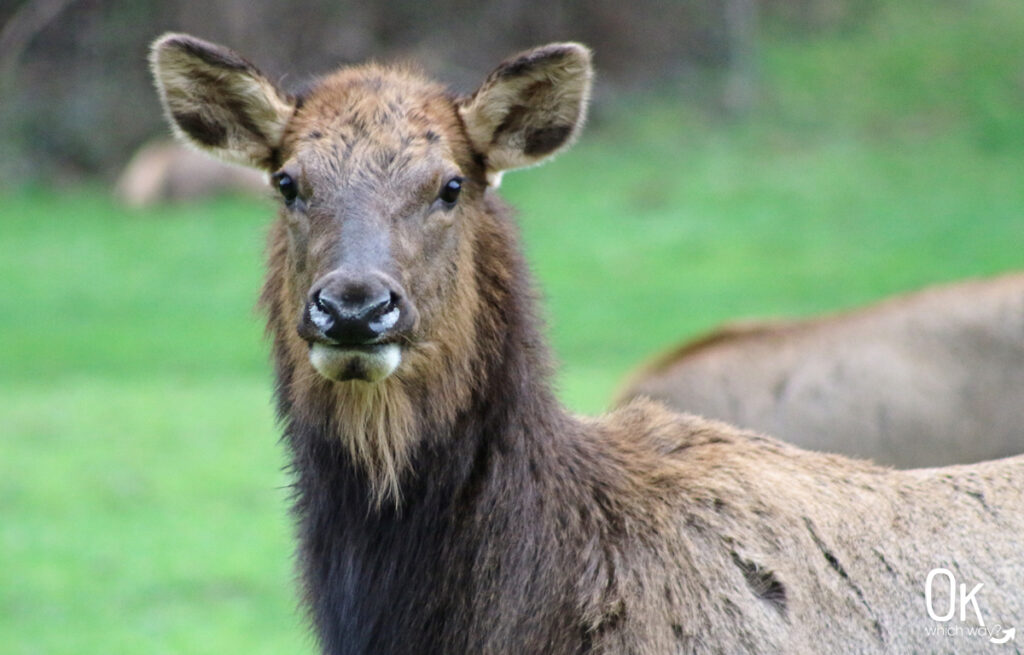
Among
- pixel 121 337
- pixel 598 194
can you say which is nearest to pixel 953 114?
pixel 598 194

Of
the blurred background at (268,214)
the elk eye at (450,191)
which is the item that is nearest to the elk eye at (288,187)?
the elk eye at (450,191)

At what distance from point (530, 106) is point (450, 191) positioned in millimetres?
674

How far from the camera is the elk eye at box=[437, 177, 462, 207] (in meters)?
6.37

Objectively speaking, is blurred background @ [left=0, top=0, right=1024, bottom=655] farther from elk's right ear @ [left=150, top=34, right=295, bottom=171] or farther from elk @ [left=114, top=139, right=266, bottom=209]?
elk's right ear @ [left=150, top=34, right=295, bottom=171]

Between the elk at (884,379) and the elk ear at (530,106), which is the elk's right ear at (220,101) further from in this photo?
the elk at (884,379)

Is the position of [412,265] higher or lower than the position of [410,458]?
higher

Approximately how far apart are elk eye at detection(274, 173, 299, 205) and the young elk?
0.02m

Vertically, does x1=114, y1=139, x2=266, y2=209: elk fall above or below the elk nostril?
above

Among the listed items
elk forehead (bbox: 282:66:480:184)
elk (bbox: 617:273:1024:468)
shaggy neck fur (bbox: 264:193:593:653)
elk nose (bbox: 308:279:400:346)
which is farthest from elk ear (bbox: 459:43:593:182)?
elk (bbox: 617:273:1024:468)

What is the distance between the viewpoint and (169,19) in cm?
3228

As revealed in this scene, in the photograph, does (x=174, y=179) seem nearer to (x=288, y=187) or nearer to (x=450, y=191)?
(x=288, y=187)

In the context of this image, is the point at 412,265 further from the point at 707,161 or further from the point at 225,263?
the point at 707,161

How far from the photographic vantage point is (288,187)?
6422 millimetres

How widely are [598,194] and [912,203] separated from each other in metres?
5.76
